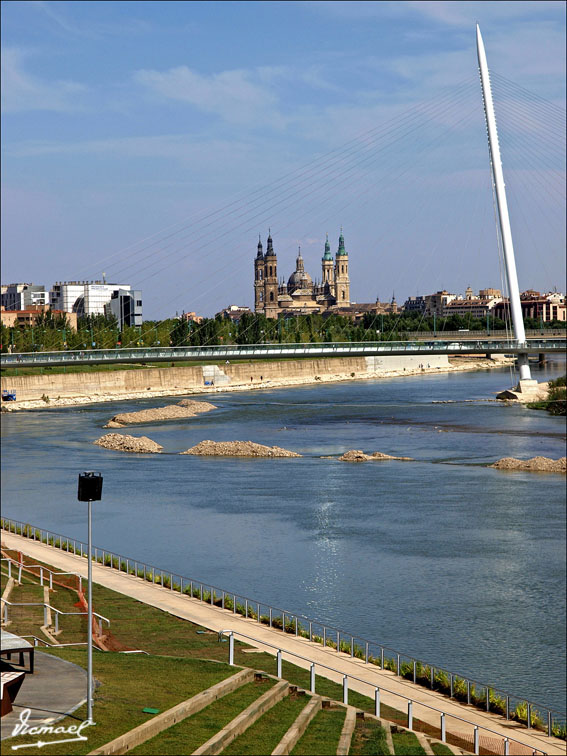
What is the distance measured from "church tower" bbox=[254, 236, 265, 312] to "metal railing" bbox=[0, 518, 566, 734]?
127524 mm

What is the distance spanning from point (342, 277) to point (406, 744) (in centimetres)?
14605

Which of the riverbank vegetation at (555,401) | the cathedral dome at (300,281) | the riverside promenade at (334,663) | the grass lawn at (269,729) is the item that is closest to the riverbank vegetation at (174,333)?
the riverbank vegetation at (555,401)

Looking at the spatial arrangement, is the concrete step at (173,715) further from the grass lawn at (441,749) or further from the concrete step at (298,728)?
the grass lawn at (441,749)

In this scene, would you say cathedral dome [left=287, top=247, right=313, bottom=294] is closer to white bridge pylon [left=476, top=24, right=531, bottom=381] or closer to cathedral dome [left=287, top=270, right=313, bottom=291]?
cathedral dome [left=287, top=270, right=313, bottom=291]

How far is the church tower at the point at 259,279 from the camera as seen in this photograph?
146800 mm

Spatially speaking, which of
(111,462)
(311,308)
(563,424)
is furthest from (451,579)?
(311,308)

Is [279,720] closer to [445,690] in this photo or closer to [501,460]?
[445,690]

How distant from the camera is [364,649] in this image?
13.9m

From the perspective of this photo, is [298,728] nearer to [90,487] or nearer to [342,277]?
[90,487]

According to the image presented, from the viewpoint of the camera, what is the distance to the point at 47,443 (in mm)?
37812

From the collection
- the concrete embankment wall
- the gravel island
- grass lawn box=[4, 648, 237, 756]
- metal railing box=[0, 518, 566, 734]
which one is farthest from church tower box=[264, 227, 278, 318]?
grass lawn box=[4, 648, 237, 756]

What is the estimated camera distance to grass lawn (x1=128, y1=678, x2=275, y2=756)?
7.45 meters

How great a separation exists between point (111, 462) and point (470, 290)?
119544mm

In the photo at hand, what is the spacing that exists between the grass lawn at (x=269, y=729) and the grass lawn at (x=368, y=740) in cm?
56
